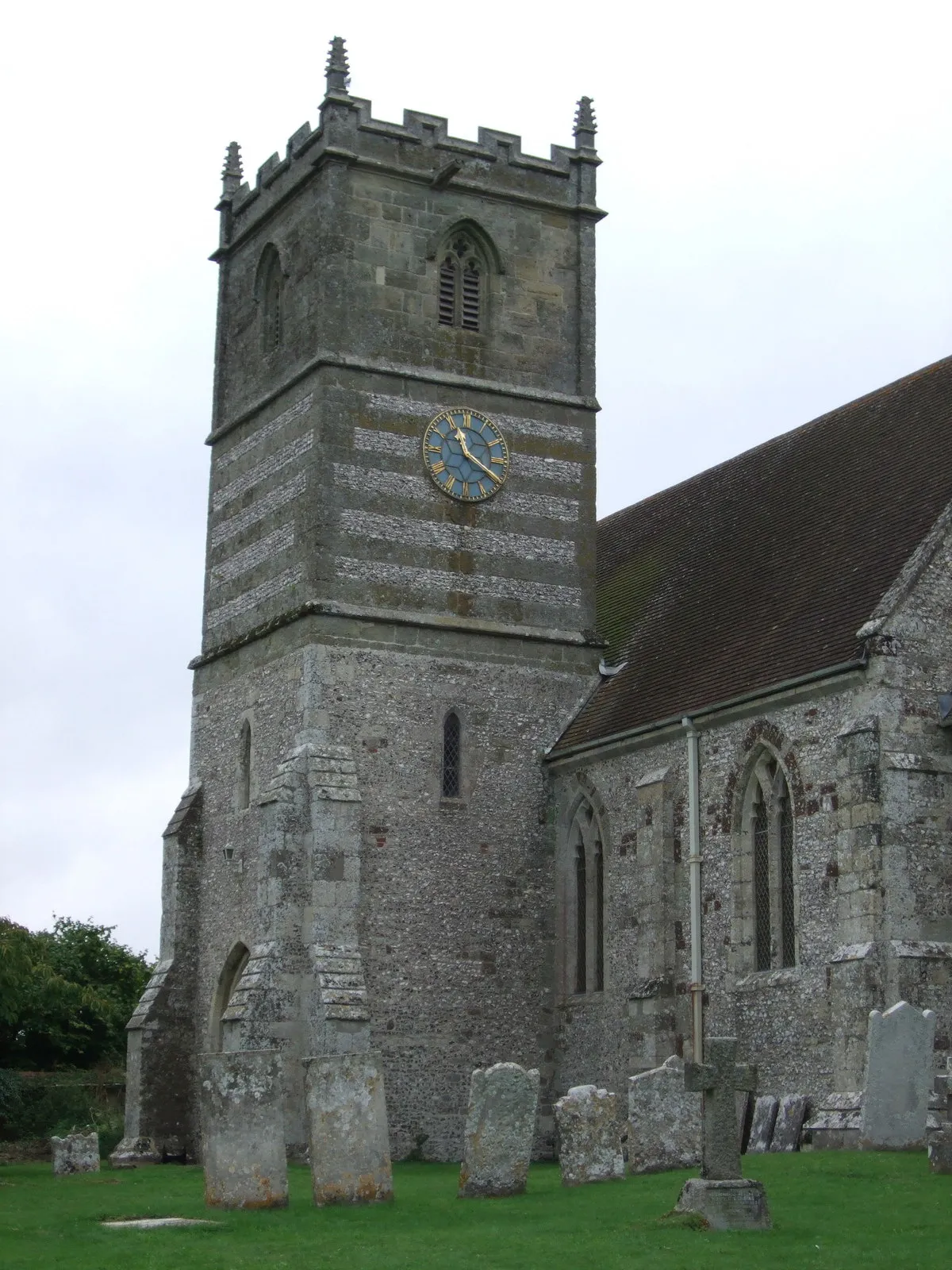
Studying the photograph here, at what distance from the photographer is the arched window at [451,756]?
30406mm

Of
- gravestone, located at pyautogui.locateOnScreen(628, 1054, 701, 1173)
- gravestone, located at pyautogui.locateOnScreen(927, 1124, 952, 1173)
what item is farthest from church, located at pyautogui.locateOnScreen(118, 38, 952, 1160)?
gravestone, located at pyautogui.locateOnScreen(927, 1124, 952, 1173)

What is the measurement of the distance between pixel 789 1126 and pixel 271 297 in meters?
17.7

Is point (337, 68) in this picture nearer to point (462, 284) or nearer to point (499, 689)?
point (462, 284)

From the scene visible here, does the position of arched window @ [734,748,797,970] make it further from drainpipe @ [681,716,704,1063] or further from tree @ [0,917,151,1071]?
tree @ [0,917,151,1071]

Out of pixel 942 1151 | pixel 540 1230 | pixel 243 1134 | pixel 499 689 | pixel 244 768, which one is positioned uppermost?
pixel 499 689

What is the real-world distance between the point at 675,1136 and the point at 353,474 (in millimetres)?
13528

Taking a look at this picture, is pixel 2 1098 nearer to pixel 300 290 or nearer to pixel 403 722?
pixel 403 722

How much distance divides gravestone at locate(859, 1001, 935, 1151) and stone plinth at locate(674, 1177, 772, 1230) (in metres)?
5.37

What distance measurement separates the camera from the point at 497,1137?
1911cm

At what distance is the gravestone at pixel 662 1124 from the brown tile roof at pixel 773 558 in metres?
6.65

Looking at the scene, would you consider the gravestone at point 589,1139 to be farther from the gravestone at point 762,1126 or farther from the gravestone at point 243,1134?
the gravestone at point 762,1126

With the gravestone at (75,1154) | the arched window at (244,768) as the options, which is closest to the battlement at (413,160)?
the arched window at (244,768)

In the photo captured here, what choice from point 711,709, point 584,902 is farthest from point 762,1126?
point 584,902

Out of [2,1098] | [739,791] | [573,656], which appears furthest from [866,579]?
[2,1098]
